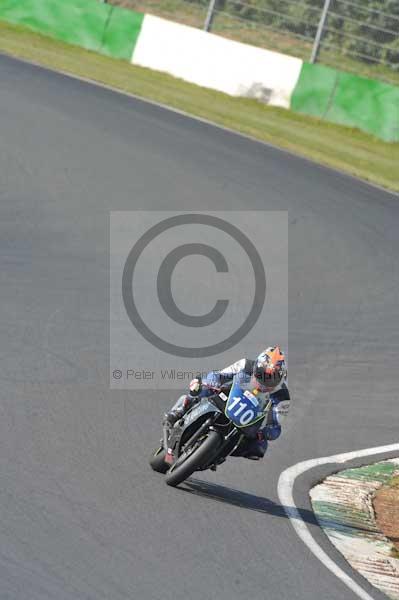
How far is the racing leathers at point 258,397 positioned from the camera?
841cm

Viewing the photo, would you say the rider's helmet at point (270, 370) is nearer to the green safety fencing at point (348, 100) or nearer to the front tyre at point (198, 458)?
the front tyre at point (198, 458)

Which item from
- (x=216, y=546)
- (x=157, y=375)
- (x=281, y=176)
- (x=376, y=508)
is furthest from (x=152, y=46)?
(x=216, y=546)

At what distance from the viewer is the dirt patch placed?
8.99 metres

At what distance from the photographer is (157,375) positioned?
11.5 metres

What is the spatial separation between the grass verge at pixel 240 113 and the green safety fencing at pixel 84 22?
1.73ft

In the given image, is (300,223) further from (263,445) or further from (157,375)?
(263,445)

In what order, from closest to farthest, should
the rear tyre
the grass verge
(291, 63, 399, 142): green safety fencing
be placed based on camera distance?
the rear tyre → the grass verge → (291, 63, 399, 142): green safety fencing

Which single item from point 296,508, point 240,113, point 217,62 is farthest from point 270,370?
point 217,62

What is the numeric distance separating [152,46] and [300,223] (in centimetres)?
1207

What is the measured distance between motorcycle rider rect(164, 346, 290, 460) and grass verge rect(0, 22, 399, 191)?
1303 centimetres

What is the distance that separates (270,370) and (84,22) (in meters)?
22.0

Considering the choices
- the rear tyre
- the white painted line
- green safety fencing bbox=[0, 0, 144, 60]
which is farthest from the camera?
green safety fencing bbox=[0, 0, 144, 60]

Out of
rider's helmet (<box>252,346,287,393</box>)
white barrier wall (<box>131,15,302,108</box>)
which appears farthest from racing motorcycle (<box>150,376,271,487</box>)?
white barrier wall (<box>131,15,302,108</box>)

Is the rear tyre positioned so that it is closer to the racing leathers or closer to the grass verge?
the racing leathers
